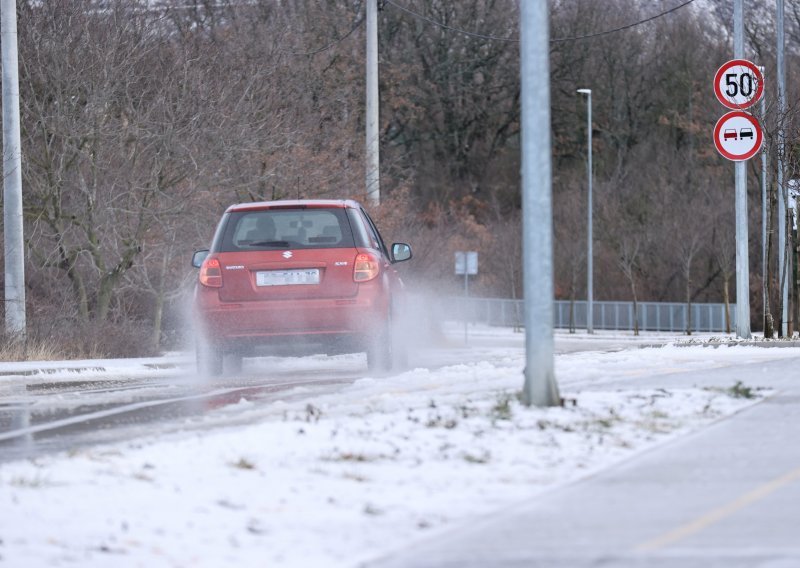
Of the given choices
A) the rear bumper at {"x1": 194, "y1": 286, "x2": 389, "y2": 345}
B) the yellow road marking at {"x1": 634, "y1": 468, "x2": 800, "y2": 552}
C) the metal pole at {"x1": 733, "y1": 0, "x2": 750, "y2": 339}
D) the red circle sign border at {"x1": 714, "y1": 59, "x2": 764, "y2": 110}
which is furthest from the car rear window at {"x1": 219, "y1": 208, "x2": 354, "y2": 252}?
the metal pole at {"x1": 733, "y1": 0, "x2": 750, "y2": 339}

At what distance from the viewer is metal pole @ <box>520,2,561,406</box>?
11.6 metres

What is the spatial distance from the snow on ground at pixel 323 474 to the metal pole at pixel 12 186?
9.43 m

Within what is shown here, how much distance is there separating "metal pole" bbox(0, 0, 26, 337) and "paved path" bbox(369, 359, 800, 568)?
13197 millimetres

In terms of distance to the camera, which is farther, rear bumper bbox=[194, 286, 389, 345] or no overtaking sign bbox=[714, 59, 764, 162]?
no overtaking sign bbox=[714, 59, 764, 162]

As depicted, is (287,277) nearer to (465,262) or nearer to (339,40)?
(465,262)

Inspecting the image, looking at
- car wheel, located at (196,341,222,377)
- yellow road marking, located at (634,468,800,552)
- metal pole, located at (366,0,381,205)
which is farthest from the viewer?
metal pole, located at (366,0,381,205)

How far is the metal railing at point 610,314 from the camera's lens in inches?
2279

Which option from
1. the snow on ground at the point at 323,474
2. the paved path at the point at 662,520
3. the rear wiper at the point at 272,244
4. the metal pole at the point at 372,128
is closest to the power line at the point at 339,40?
the metal pole at the point at 372,128

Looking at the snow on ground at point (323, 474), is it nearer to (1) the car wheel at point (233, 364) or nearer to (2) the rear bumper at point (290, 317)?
(2) the rear bumper at point (290, 317)

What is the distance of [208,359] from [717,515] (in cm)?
983

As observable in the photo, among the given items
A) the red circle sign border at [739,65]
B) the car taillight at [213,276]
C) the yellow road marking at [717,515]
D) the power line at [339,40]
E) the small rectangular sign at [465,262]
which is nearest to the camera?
the yellow road marking at [717,515]

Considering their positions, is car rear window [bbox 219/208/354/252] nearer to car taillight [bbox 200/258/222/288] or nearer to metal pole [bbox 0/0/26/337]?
car taillight [bbox 200/258/222/288]

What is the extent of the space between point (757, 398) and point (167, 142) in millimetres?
14929

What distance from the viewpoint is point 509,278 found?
2491 inches
